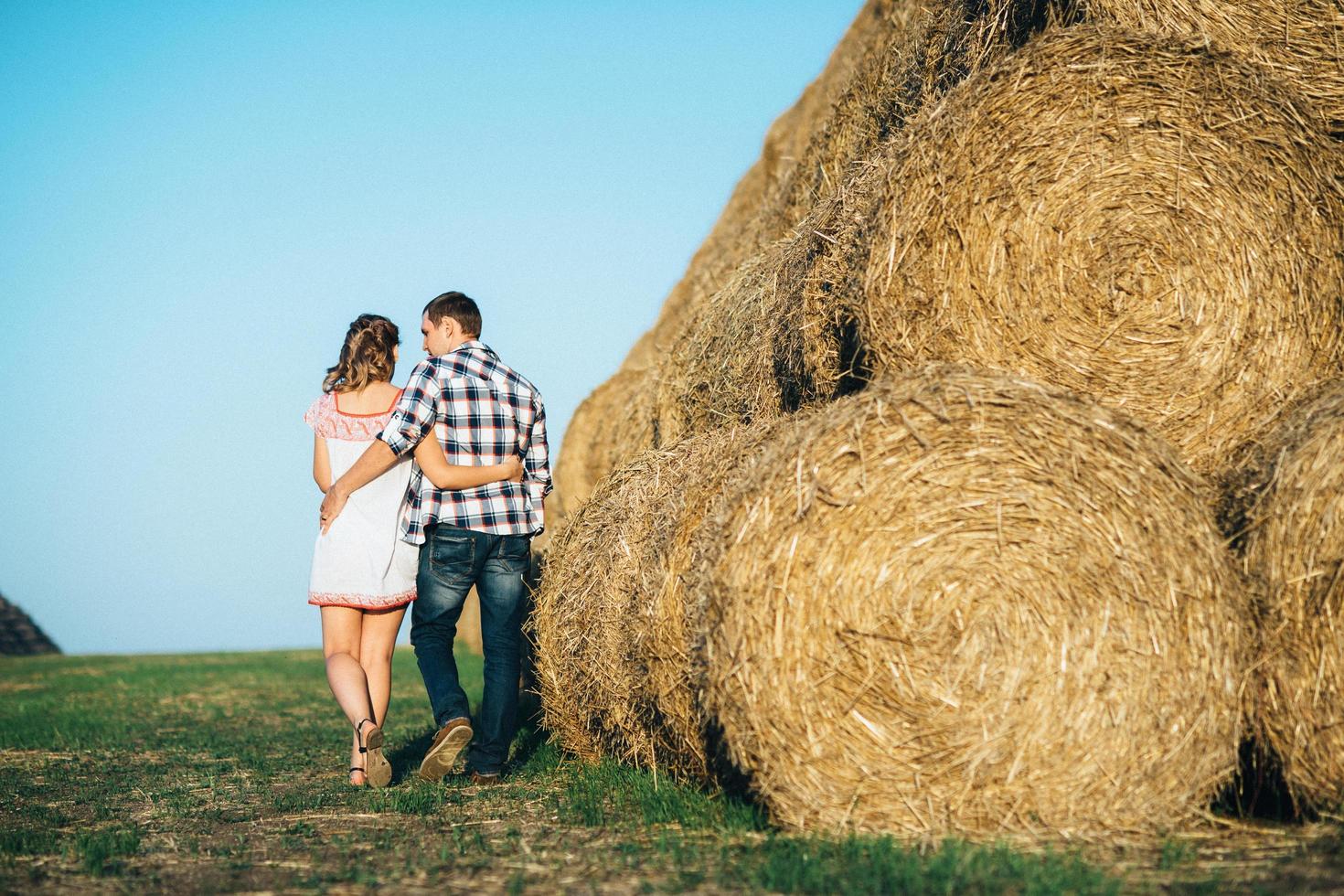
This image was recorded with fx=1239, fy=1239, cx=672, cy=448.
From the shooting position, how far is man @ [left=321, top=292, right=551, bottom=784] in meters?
5.23

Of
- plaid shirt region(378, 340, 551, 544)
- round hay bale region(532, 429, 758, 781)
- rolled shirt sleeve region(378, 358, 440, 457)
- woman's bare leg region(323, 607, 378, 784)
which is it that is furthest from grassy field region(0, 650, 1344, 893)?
rolled shirt sleeve region(378, 358, 440, 457)

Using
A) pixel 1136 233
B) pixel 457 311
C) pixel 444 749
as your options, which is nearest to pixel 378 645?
pixel 444 749

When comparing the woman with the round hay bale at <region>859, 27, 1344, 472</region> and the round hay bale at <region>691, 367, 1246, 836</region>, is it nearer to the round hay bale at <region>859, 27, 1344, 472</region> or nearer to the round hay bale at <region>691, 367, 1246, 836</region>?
the round hay bale at <region>691, 367, 1246, 836</region>

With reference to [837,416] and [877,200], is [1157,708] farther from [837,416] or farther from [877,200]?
[877,200]

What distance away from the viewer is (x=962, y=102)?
438 cm

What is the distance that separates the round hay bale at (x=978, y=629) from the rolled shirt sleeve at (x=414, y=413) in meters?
1.92

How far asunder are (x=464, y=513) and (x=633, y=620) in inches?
36.0

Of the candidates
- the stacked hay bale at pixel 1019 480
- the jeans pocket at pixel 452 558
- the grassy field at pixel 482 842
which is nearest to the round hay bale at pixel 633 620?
the stacked hay bale at pixel 1019 480

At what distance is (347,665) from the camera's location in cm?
526

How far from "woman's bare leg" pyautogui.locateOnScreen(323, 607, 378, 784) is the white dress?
8 cm

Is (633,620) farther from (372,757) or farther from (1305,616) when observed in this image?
(1305,616)

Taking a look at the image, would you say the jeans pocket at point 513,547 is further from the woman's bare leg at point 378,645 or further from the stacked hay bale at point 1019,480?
the woman's bare leg at point 378,645

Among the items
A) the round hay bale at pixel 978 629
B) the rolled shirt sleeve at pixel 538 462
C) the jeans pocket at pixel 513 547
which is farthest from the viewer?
the rolled shirt sleeve at pixel 538 462

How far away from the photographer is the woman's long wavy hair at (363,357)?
5.46 metres
